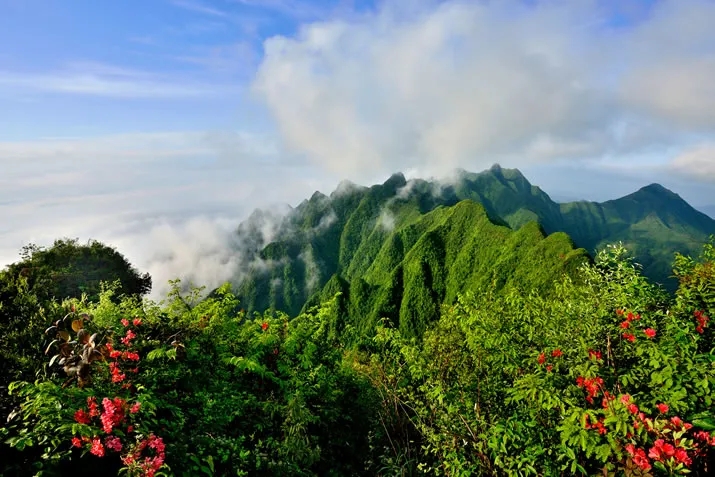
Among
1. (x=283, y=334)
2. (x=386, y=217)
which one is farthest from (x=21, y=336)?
(x=386, y=217)

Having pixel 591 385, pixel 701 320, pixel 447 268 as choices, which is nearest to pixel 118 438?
pixel 591 385

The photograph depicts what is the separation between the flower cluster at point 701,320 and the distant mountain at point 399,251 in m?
51.3

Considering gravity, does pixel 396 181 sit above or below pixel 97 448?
above

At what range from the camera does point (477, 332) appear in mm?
7883

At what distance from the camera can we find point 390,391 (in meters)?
9.20

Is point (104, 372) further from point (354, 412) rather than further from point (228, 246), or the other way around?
point (228, 246)

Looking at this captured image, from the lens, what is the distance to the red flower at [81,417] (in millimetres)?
4715

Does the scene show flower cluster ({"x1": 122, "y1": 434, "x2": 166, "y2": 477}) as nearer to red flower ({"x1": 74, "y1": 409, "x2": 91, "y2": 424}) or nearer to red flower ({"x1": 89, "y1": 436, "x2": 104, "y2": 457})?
red flower ({"x1": 89, "y1": 436, "x2": 104, "y2": 457})

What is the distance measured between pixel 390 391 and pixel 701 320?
5.53 metres

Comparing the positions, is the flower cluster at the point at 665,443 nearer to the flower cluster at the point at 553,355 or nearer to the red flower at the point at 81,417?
the flower cluster at the point at 553,355

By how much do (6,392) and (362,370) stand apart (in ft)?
21.4

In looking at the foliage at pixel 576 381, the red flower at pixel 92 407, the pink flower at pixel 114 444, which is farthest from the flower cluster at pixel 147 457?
the foliage at pixel 576 381

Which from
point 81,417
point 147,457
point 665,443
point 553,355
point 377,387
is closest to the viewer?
point 665,443

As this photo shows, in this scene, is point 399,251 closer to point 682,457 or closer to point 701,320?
point 701,320
